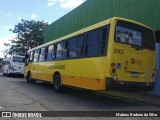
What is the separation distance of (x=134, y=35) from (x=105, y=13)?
9.23 meters

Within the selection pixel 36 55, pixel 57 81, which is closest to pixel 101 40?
pixel 57 81

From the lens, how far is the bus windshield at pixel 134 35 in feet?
33.9

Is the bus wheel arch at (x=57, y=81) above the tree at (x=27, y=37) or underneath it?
underneath

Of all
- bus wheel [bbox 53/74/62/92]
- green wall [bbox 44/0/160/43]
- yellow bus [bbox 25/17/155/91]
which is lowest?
bus wheel [bbox 53/74/62/92]

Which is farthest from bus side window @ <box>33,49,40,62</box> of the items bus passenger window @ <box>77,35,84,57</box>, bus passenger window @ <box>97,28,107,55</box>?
bus passenger window @ <box>97,28,107,55</box>

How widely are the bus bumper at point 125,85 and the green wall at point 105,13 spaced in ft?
14.8

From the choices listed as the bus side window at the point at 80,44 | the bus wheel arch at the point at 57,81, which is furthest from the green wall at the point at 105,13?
the bus wheel arch at the point at 57,81

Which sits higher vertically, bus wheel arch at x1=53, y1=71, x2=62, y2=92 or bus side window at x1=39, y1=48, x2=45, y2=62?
bus side window at x1=39, y1=48, x2=45, y2=62

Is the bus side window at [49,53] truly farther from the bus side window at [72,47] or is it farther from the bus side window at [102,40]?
the bus side window at [102,40]

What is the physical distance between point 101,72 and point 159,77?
4.60m

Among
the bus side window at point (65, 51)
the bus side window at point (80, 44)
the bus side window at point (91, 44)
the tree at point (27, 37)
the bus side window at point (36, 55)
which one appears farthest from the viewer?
the tree at point (27, 37)

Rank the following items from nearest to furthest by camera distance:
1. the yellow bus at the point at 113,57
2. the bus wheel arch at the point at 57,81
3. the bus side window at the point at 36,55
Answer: the yellow bus at the point at 113,57
the bus wheel arch at the point at 57,81
the bus side window at the point at 36,55

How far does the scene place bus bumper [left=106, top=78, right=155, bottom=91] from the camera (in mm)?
9773

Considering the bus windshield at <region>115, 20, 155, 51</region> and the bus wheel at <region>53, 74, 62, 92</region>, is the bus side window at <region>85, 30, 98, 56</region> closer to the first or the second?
the bus windshield at <region>115, 20, 155, 51</region>
